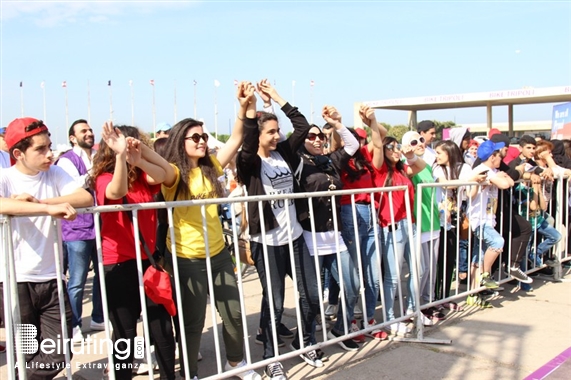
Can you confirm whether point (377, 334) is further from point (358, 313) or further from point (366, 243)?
point (366, 243)

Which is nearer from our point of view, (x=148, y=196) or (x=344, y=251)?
(x=148, y=196)

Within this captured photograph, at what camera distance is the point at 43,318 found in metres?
3.24

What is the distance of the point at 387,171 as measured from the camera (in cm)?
510

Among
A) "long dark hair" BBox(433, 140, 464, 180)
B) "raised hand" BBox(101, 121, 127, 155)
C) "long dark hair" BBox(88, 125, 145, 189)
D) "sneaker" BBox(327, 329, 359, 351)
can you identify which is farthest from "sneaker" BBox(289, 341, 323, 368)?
"long dark hair" BBox(433, 140, 464, 180)

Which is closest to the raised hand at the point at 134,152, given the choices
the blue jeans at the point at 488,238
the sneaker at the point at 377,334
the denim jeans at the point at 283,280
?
the denim jeans at the point at 283,280

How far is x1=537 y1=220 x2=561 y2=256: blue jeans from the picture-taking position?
6898 mm

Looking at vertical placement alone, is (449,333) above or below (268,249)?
below

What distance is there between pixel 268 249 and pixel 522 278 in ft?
11.5

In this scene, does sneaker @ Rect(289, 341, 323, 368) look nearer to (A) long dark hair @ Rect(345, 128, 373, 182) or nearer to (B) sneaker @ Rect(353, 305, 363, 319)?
(B) sneaker @ Rect(353, 305, 363, 319)

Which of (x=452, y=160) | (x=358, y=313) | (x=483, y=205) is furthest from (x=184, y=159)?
(x=483, y=205)

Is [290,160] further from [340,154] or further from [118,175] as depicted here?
[118,175]

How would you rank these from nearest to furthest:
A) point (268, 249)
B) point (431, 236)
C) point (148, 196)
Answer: point (148, 196) → point (268, 249) → point (431, 236)

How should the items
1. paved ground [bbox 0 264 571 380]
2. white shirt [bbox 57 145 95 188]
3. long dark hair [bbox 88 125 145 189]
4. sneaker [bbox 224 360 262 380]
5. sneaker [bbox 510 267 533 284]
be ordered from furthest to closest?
sneaker [bbox 510 267 533 284] → white shirt [bbox 57 145 95 188] → paved ground [bbox 0 264 571 380] → sneaker [bbox 224 360 262 380] → long dark hair [bbox 88 125 145 189]

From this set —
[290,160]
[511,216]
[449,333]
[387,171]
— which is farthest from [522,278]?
[290,160]
